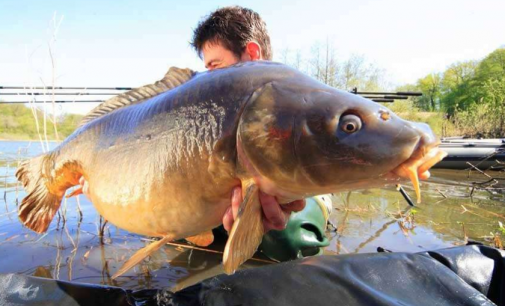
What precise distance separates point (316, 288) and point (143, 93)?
1.30 m

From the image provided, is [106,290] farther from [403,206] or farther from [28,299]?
[403,206]

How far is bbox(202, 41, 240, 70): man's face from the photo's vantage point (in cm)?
296

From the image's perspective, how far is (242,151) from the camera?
1.25 metres

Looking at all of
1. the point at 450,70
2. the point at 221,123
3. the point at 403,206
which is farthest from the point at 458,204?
the point at 450,70

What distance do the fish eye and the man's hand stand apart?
391 mm

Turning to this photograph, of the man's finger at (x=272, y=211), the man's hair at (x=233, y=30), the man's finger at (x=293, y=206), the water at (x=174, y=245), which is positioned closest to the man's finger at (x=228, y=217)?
the man's finger at (x=272, y=211)

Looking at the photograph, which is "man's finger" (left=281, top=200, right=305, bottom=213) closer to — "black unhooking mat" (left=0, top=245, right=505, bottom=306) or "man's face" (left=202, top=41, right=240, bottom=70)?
"black unhooking mat" (left=0, top=245, right=505, bottom=306)

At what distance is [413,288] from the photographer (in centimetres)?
152

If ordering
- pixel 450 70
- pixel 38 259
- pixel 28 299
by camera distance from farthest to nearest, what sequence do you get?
pixel 450 70 → pixel 38 259 → pixel 28 299

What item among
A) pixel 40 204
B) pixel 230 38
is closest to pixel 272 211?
pixel 40 204

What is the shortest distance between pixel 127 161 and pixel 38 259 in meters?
1.72

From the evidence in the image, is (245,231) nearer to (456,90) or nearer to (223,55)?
(223,55)

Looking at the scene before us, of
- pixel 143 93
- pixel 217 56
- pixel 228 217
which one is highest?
pixel 217 56

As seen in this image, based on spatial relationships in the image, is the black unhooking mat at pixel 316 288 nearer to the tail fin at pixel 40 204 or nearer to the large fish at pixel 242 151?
the large fish at pixel 242 151
